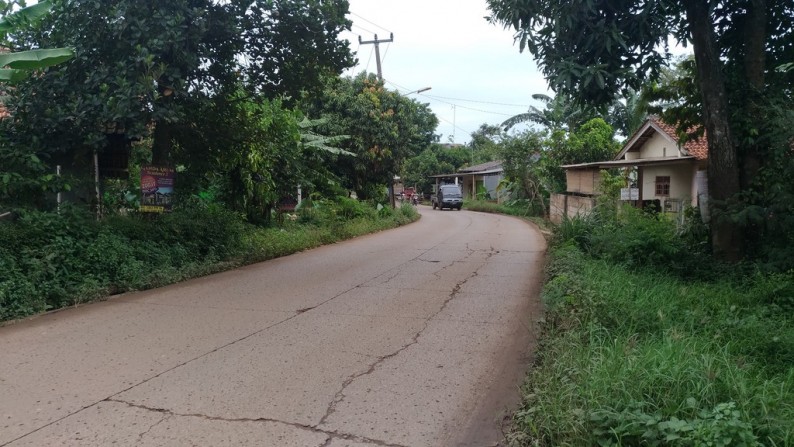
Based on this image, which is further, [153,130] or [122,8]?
[153,130]

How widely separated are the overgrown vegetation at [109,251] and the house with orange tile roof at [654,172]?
363 inches

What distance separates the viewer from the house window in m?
19.5

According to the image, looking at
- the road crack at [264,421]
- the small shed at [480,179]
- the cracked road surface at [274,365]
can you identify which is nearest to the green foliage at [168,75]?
the cracked road surface at [274,365]

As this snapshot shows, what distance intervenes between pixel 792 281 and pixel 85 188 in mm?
11302

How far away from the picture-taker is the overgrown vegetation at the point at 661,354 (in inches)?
126

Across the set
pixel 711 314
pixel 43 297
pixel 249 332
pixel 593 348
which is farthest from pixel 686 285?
pixel 43 297

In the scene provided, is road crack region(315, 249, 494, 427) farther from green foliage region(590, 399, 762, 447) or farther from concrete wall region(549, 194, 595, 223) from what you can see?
concrete wall region(549, 194, 595, 223)

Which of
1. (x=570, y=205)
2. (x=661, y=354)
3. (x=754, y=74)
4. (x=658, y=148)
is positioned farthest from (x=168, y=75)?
(x=658, y=148)

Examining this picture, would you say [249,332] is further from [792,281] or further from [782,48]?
[782,48]

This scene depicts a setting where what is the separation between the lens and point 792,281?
7.19 metres

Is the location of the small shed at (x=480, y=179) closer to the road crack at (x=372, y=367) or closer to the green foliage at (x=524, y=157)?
the green foliage at (x=524, y=157)

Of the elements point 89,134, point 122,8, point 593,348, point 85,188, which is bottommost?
point 593,348

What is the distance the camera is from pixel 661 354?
13.5 ft

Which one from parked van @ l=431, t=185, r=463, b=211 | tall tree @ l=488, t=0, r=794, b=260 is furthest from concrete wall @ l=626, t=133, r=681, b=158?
parked van @ l=431, t=185, r=463, b=211
